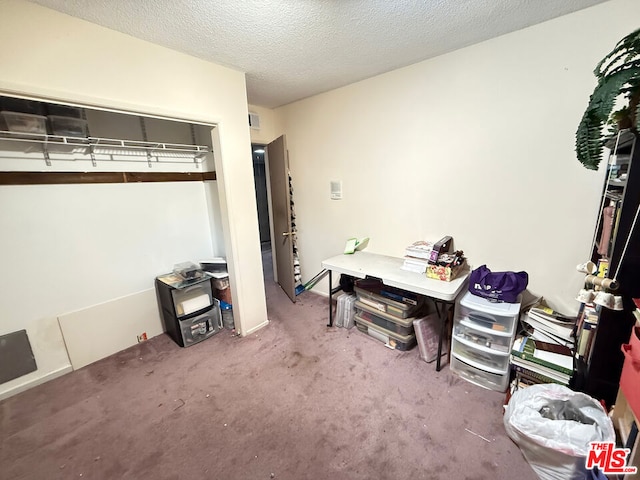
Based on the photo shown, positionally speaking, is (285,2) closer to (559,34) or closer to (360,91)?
(360,91)

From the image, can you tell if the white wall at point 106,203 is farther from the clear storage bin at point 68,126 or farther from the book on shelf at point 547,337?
the book on shelf at point 547,337

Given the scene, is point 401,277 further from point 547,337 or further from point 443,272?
point 547,337

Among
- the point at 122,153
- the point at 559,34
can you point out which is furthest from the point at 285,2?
the point at 122,153

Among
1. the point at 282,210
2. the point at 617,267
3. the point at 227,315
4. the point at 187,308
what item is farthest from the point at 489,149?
the point at 187,308

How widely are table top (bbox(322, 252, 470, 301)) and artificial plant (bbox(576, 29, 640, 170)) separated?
1.04 metres

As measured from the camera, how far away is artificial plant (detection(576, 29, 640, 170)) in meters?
0.94

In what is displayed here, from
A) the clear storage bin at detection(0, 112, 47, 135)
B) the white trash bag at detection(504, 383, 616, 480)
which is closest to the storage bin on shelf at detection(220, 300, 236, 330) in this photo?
the clear storage bin at detection(0, 112, 47, 135)

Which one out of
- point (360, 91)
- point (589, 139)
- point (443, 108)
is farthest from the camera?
point (360, 91)

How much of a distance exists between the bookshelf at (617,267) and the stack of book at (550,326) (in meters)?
0.18

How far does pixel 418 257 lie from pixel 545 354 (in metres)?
1.02

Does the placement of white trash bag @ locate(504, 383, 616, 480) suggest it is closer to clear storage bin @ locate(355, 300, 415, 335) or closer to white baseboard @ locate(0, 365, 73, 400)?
clear storage bin @ locate(355, 300, 415, 335)

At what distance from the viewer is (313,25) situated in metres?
1.62

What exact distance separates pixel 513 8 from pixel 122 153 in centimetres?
315

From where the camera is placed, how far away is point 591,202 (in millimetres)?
1665
